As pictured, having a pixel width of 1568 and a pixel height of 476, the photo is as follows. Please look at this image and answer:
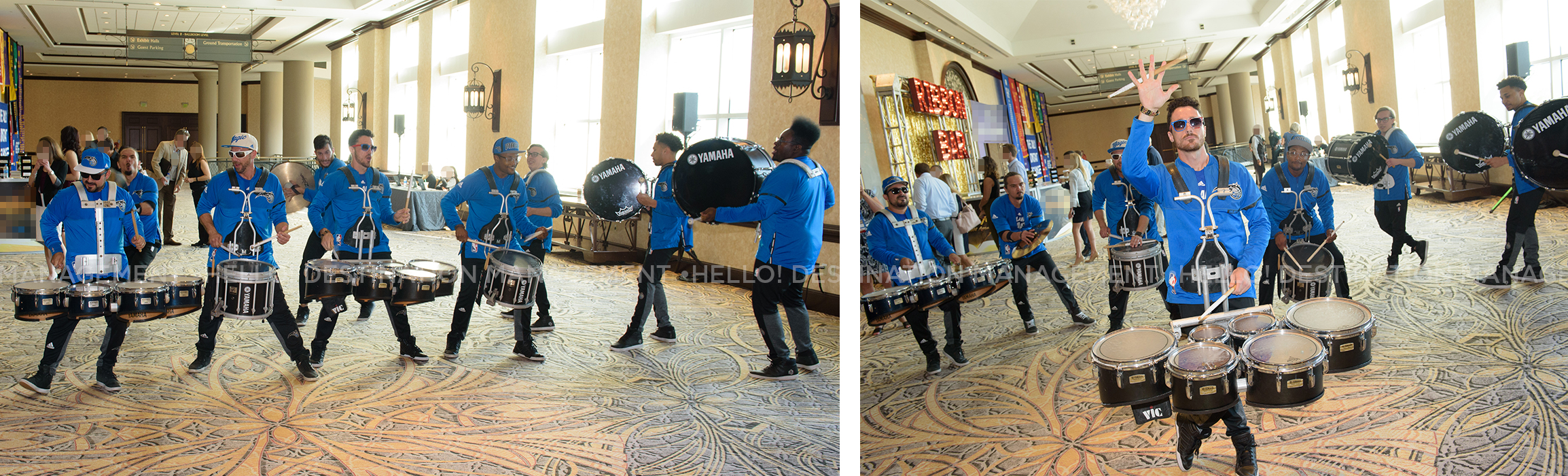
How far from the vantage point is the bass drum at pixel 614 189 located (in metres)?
3.01

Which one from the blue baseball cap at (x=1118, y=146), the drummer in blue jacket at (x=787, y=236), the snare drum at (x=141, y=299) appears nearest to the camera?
the blue baseball cap at (x=1118, y=146)

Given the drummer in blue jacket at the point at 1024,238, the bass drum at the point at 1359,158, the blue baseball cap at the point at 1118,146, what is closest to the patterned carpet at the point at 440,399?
the drummer in blue jacket at the point at 1024,238

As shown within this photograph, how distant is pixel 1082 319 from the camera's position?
7.47ft

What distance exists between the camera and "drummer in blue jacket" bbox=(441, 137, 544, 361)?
3.11m

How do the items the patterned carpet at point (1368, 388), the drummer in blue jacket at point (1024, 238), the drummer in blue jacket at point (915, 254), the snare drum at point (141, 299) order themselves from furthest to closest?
1. the snare drum at point (141, 299)
2. the drummer in blue jacket at point (915, 254)
3. the drummer in blue jacket at point (1024, 238)
4. the patterned carpet at point (1368, 388)

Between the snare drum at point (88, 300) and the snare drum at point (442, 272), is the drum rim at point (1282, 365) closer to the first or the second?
the snare drum at point (442, 272)

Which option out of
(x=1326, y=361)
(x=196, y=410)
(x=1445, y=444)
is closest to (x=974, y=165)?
(x=1326, y=361)

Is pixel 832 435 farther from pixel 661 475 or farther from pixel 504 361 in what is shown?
pixel 504 361

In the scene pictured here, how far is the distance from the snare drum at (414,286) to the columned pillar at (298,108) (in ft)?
2.03

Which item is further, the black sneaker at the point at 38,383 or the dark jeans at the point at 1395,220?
the black sneaker at the point at 38,383

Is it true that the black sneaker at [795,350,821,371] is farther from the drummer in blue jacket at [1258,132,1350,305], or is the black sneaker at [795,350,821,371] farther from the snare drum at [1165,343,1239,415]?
the drummer in blue jacket at [1258,132,1350,305]

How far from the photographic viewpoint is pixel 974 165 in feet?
7.22

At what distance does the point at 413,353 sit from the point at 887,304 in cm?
201

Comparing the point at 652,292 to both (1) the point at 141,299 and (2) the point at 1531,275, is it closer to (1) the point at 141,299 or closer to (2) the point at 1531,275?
(1) the point at 141,299
